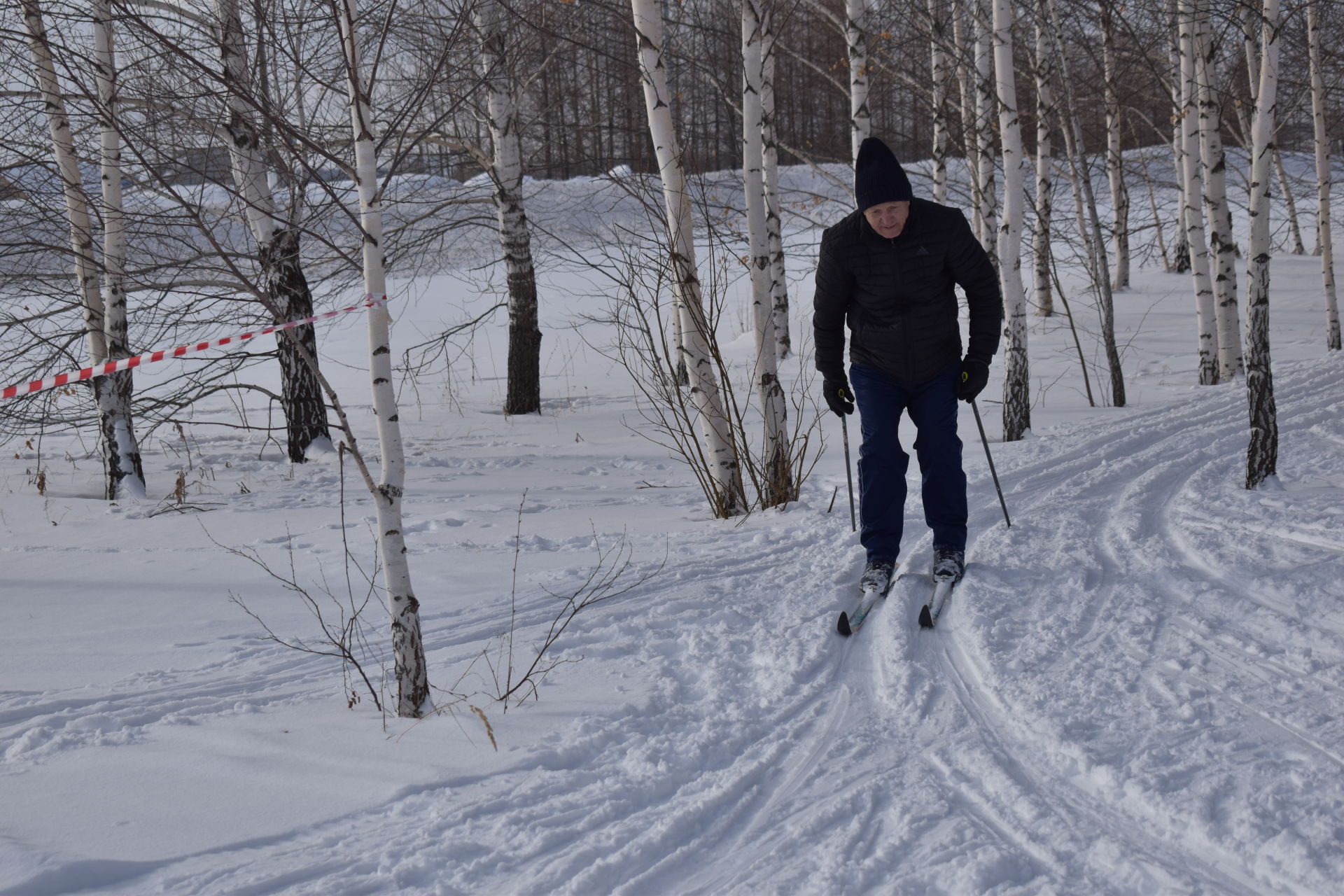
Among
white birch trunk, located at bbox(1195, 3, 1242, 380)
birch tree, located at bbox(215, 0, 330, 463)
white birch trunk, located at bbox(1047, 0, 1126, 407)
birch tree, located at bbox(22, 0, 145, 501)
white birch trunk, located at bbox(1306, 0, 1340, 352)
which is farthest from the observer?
white birch trunk, located at bbox(1306, 0, 1340, 352)

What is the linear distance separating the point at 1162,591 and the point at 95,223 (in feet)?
27.3

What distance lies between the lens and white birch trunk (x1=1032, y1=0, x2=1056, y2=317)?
10305 mm

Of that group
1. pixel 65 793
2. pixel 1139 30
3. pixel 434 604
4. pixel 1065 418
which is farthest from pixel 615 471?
pixel 1139 30

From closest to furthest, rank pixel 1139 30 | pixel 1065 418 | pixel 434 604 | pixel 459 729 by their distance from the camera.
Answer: pixel 459 729 < pixel 434 604 < pixel 1065 418 < pixel 1139 30

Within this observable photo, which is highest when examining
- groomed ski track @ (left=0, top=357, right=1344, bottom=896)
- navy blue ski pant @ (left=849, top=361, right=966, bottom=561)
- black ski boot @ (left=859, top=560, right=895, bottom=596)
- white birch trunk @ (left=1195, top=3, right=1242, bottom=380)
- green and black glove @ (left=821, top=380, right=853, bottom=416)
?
white birch trunk @ (left=1195, top=3, right=1242, bottom=380)

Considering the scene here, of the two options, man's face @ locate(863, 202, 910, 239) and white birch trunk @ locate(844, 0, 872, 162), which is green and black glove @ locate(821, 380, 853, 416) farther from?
white birch trunk @ locate(844, 0, 872, 162)

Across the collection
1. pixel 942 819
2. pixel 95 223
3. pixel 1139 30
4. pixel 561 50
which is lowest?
pixel 942 819

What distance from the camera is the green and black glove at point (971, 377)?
446 cm

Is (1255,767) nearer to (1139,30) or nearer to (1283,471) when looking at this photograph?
(1283,471)

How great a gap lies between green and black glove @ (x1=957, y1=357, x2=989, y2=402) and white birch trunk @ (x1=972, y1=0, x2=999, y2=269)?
14.5ft

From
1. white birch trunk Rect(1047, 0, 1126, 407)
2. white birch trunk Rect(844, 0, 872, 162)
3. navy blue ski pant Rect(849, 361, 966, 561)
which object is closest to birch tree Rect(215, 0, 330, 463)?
navy blue ski pant Rect(849, 361, 966, 561)

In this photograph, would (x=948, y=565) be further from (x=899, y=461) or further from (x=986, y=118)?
(x=986, y=118)

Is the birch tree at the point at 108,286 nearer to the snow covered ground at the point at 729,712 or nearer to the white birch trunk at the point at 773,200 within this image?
the snow covered ground at the point at 729,712

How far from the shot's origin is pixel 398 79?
9.29 metres
